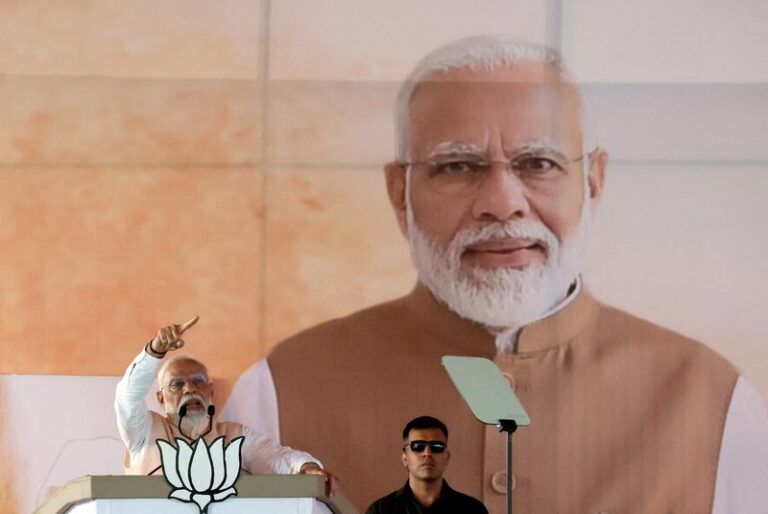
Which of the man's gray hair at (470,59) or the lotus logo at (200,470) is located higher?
the man's gray hair at (470,59)

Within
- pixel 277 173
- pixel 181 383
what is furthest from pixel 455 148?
pixel 181 383

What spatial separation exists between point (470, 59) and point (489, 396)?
6.57 feet

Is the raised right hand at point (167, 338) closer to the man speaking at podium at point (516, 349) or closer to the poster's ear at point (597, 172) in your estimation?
the man speaking at podium at point (516, 349)

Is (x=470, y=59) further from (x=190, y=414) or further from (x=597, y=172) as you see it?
(x=190, y=414)

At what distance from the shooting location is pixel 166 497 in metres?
4.16

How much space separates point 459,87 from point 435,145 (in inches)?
10.0

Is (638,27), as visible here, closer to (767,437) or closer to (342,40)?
(342,40)

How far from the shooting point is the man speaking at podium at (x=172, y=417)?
17.0 ft

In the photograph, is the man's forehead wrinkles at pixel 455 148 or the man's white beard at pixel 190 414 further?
the man's forehead wrinkles at pixel 455 148

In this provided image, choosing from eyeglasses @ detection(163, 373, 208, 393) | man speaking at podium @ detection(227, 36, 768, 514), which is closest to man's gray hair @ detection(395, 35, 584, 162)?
man speaking at podium @ detection(227, 36, 768, 514)

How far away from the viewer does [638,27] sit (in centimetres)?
625

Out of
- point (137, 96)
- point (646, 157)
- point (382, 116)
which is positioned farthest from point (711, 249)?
point (137, 96)

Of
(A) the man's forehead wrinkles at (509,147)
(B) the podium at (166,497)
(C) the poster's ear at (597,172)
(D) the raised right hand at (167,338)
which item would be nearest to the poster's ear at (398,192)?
(A) the man's forehead wrinkles at (509,147)

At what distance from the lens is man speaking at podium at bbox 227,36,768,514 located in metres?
5.92
